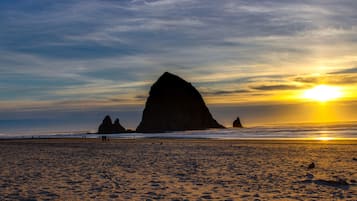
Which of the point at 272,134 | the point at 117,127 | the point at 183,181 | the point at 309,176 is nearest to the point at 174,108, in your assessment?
the point at 117,127

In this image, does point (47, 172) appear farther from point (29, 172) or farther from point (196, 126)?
point (196, 126)

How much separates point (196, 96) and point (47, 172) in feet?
483

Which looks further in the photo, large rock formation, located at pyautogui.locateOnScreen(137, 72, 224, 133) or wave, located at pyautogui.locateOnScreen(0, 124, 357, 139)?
large rock formation, located at pyautogui.locateOnScreen(137, 72, 224, 133)

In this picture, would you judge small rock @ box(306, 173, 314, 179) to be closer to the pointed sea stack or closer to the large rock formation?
the pointed sea stack

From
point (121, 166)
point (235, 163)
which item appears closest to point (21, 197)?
point (121, 166)

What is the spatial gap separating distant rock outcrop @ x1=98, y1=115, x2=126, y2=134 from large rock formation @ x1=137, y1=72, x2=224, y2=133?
9190mm

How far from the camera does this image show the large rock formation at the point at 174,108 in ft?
491

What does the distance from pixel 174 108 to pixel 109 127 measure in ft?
96.0

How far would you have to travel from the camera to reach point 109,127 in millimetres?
139000

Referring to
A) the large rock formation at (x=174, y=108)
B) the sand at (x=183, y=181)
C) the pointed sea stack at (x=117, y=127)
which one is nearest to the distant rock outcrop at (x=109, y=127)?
the pointed sea stack at (x=117, y=127)

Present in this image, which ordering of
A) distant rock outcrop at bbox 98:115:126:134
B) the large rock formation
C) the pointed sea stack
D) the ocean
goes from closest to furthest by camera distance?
1. the ocean
2. distant rock outcrop at bbox 98:115:126:134
3. the pointed sea stack
4. the large rock formation

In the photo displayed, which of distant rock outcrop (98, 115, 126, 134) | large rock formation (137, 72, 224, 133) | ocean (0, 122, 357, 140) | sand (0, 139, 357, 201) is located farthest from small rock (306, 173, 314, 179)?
large rock formation (137, 72, 224, 133)

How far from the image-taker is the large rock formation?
150 meters

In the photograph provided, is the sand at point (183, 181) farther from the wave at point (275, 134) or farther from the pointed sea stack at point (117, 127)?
the pointed sea stack at point (117, 127)
